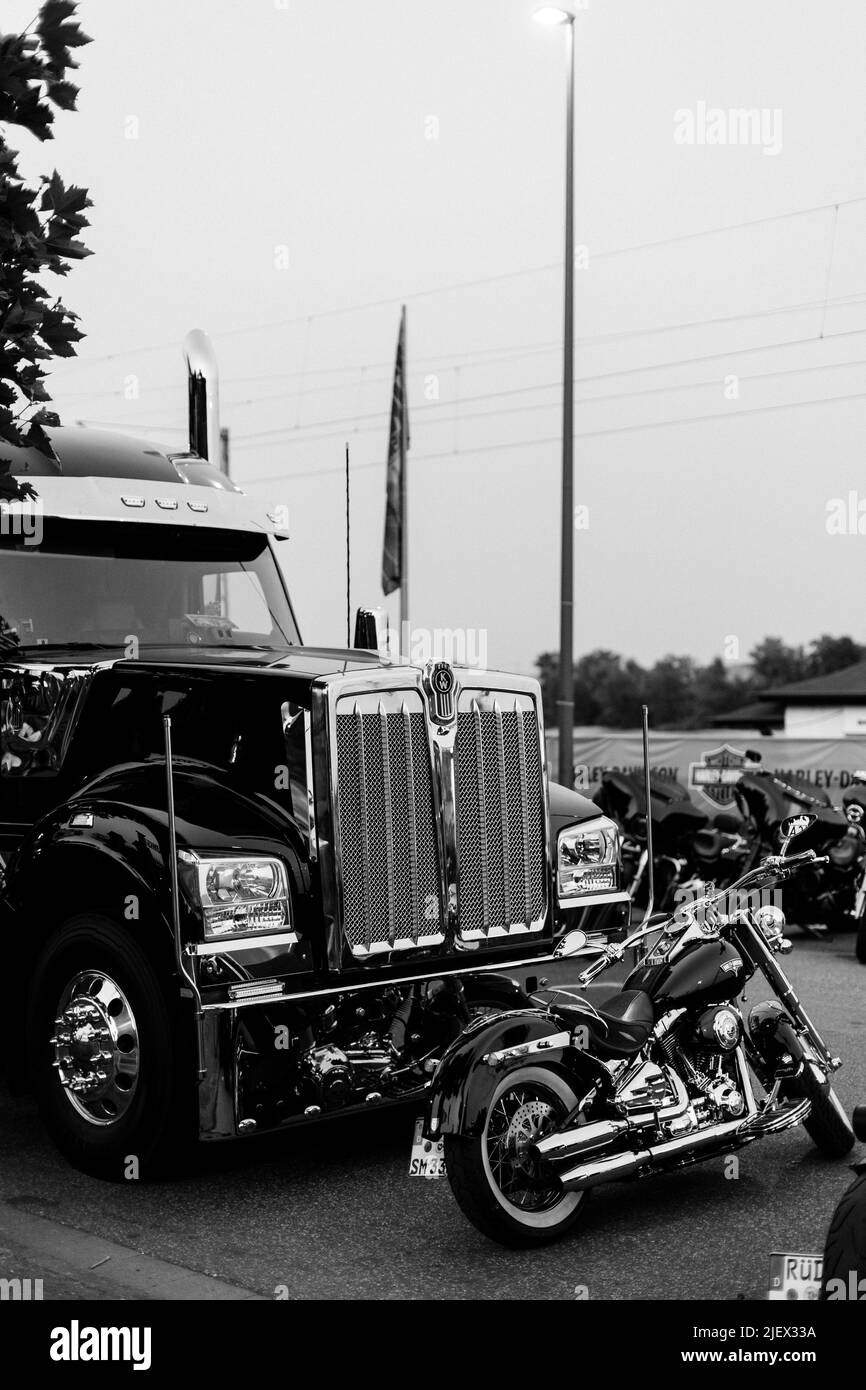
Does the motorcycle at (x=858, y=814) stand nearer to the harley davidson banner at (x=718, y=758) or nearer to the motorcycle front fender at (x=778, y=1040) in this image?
the harley davidson banner at (x=718, y=758)

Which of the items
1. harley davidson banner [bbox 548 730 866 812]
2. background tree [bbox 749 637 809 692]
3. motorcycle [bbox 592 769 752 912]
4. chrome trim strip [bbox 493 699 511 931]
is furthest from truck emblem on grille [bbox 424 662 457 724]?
background tree [bbox 749 637 809 692]

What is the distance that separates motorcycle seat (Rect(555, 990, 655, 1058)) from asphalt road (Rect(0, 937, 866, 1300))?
606mm

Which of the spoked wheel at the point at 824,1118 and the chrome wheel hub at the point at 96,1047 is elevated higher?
the chrome wheel hub at the point at 96,1047

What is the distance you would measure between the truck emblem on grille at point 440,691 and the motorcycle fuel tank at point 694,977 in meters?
1.22

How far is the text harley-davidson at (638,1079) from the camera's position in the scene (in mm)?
4969

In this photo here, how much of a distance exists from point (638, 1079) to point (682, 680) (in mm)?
116810

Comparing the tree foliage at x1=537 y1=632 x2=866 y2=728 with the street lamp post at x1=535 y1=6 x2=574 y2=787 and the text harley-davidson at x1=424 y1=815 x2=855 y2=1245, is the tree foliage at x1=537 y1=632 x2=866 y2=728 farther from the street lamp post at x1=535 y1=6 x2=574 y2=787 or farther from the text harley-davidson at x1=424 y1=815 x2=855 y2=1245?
the text harley-davidson at x1=424 y1=815 x2=855 y2=1245

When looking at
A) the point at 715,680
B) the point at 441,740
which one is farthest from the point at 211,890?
the point at 715,680

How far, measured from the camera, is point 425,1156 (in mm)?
5234

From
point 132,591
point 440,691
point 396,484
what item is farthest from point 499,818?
point 396,484

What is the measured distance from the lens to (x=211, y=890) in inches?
214

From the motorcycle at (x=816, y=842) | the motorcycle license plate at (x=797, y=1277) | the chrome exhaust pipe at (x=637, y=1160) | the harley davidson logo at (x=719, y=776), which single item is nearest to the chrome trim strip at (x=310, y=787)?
the chrome exhaust pipe at (x=637, y=1160)

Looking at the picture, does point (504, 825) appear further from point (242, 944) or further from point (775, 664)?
point (775, 664)
